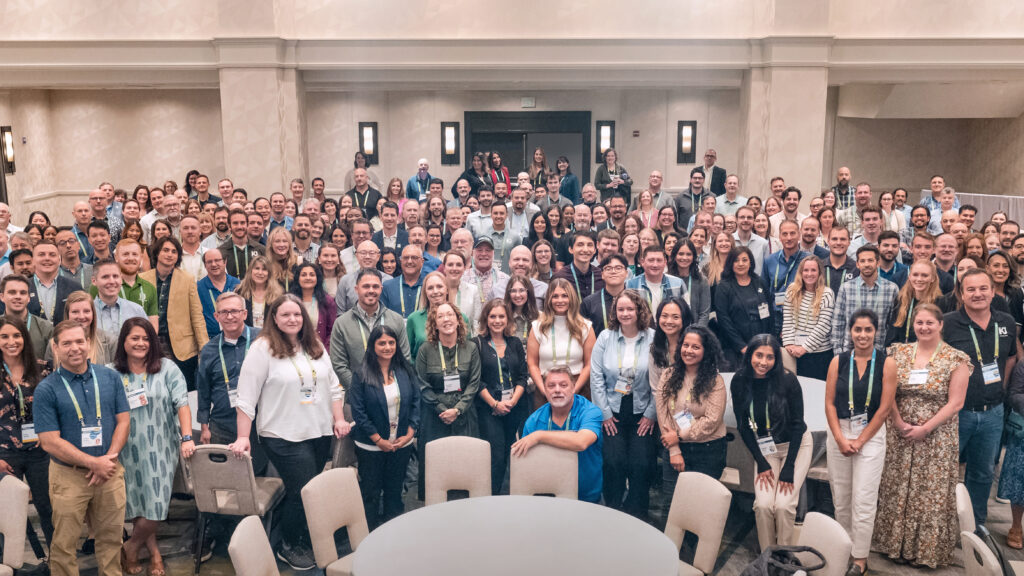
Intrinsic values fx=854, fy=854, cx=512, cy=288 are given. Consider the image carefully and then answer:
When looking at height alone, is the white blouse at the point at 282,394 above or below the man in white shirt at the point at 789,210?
below

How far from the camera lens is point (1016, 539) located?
5281 mm

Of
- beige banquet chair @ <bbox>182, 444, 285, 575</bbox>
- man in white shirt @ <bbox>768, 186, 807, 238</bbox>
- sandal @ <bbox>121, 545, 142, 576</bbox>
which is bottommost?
sandal @ <bbox>121, 545, 142, 576</bbox>

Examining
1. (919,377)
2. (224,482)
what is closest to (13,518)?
(224,482)

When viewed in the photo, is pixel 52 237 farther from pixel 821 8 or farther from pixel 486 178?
pixel 821 8

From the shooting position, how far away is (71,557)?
450 centimetres

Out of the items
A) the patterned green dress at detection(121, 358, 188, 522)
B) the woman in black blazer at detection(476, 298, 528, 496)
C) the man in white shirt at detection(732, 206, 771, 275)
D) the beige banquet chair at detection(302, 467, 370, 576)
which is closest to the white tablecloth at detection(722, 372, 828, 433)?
the woman in black blazer at detection(476, 298, 528, 496)

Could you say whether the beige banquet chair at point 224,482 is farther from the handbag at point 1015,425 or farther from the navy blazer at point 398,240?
the handbag at point 1015,425

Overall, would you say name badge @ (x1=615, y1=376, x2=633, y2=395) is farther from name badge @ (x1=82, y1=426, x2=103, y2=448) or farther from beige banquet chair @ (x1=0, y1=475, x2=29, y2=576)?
beige banquet chair @ (x1=0, y1=475, x2=29, y2=576)

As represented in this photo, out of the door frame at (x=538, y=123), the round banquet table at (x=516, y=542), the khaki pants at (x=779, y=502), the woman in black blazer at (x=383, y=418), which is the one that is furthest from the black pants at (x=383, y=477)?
the door frame at (x=538, y=123)

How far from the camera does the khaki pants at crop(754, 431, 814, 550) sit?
4691 mm

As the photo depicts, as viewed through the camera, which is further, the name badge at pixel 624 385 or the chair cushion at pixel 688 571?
the name badge at pixel 624 385

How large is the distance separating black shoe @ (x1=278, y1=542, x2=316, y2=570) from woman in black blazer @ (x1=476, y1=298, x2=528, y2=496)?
1.21 metres

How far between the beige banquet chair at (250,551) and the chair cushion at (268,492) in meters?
1.03

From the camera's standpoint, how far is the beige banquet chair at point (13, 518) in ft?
13.2
